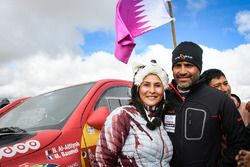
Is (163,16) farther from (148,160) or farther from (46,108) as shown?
(148,160)

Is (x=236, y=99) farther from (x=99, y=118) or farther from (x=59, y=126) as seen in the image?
(x=59, y=126)

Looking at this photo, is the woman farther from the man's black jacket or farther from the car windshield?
the car windshield

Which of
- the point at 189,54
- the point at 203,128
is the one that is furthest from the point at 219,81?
the point at 203,128

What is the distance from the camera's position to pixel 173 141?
2291mm

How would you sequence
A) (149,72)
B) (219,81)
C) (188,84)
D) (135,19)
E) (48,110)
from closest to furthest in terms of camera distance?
(149,72), (188,84), (48,110), (219,81), (135,19)

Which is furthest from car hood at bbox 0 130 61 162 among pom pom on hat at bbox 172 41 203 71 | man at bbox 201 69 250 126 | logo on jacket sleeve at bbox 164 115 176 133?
man at bbox 201 69 250 126

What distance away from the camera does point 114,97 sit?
334 cm

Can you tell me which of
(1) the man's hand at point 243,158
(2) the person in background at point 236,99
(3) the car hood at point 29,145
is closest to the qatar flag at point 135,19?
(2) the person in background at point 236,99

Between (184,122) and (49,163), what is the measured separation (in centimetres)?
106

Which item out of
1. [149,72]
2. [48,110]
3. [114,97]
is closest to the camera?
[149,72]

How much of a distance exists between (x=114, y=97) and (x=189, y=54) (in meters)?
1.17

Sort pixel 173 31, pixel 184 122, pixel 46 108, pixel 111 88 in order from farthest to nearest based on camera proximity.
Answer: pixel 173 31 < pixel 111 88 < pixel 46 108 < pixel 184 122

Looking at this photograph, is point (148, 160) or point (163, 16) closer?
point (148, 160)

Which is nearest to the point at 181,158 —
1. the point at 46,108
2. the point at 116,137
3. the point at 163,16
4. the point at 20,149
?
the point at 116,137
